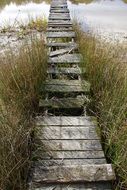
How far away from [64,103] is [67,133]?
60 centimetres

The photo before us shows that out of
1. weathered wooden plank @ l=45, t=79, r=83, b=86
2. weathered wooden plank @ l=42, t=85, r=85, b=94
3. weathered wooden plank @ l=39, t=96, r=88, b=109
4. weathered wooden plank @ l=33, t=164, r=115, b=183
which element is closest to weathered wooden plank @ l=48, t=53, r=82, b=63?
weathered wooden plank @ l=45, t=79, r=83, b=86

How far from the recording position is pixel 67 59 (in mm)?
4719

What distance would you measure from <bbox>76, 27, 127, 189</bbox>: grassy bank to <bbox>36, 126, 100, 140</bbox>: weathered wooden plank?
0.11 meters

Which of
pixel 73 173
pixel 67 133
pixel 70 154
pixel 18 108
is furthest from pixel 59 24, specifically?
pixel 73 173

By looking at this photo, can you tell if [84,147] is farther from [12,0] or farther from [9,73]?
[12,0]

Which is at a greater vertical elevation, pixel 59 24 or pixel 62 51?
pixel 59 24

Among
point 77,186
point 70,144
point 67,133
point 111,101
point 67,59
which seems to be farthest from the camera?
point 67,59

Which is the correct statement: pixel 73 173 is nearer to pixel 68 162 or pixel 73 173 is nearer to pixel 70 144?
pixel 68 162

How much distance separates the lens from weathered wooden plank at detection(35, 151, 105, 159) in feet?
8.39

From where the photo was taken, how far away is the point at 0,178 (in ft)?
7.15

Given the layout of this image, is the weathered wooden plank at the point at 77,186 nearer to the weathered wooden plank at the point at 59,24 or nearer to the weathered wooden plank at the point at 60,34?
the weathered wooden plank at the point at 60,34

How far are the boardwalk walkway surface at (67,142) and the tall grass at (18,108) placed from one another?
0.11m

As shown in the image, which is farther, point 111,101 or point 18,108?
point 111,101

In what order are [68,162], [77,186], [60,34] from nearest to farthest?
[77,186], [68,162], [60,34]
